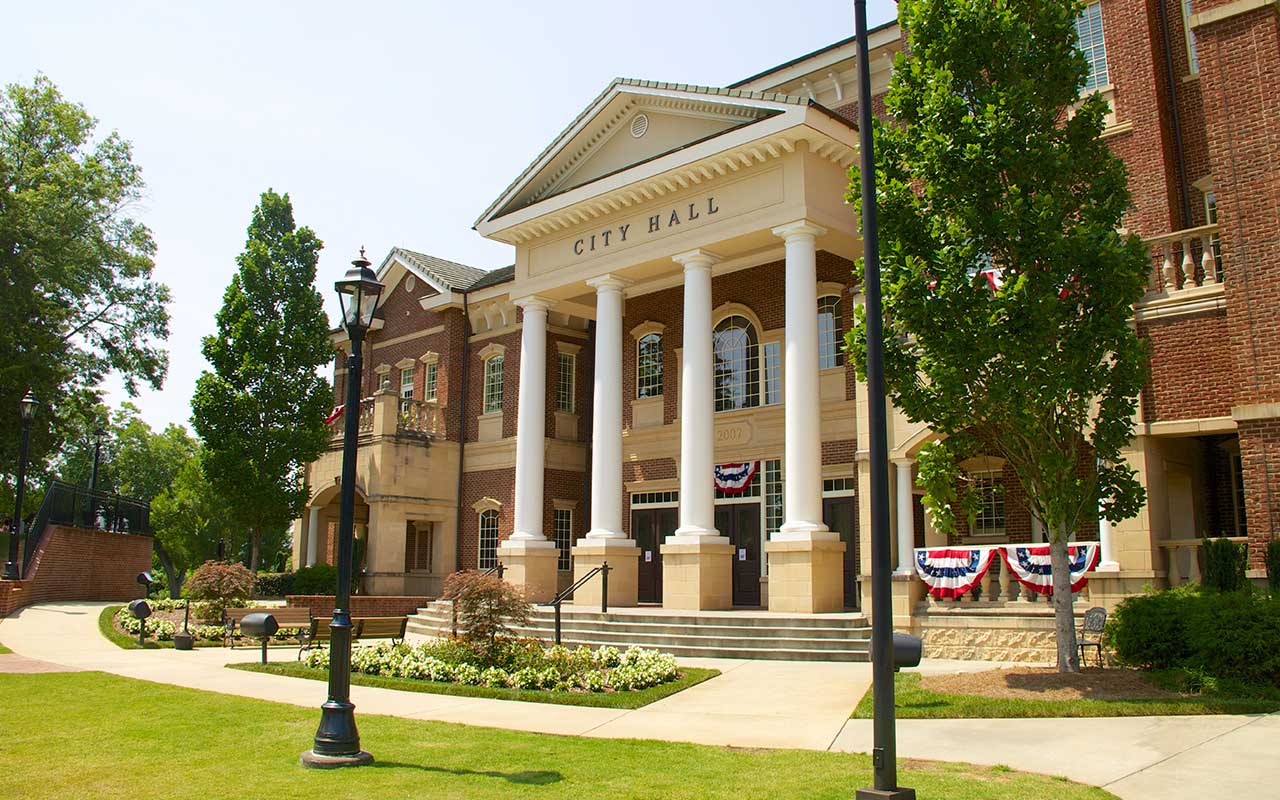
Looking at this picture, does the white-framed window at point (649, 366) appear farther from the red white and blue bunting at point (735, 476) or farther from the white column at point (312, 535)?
the white column at point (312, 535)

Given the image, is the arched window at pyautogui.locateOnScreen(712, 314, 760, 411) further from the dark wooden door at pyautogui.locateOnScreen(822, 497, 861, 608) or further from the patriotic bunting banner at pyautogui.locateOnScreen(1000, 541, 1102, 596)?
the patriotic bunting banner at pyautogui.locateOnScreen(1000, 541, 1102, 596)

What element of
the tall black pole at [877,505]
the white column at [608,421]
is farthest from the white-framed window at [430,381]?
the tall black pole at [877,505]

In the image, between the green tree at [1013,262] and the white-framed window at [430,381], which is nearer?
the green tree at [1013,262]

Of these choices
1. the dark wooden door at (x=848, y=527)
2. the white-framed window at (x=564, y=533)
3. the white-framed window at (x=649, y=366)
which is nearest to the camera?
the dark wooden door at (x=848, y=527)

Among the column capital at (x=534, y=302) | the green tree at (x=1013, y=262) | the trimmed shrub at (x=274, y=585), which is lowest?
the trimmed shrub at (x=274, y=585)

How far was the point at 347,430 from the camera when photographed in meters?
9.84

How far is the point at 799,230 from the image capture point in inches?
803

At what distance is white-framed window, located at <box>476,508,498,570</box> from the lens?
29.9 meters

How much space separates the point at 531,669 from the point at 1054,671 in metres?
6.97

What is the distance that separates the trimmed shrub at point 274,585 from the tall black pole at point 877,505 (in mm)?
26203

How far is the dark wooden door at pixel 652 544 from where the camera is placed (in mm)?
26578

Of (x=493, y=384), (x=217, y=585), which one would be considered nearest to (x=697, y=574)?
(x=217, y=585)

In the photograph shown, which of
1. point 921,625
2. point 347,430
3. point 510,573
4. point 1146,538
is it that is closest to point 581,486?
point 510,573

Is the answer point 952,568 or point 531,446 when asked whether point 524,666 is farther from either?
point 531,446
